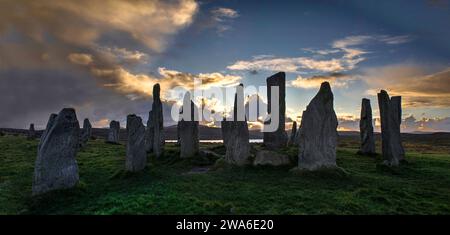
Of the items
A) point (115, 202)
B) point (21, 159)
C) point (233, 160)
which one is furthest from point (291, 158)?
point (21, 159)

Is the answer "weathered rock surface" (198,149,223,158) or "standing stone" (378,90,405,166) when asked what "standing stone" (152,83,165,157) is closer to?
"weathered rock surface" (198,149,223,158)

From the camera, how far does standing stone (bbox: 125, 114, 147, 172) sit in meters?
22.8

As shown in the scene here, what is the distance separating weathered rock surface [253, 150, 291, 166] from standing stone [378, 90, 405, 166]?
848 cm

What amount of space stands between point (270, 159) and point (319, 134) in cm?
434

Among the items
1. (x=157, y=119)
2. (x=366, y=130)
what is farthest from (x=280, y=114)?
(x=157, y=119)

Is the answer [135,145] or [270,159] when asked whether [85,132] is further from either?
[270,159]

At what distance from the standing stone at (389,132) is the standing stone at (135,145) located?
60.7 ft

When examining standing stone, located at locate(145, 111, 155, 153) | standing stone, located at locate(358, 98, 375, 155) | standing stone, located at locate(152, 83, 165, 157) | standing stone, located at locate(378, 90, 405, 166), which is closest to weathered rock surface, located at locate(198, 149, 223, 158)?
standing stone, located at locate(152, 83, 165, 157)

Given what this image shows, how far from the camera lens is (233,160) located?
25484mm

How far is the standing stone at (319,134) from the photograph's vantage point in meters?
21.9

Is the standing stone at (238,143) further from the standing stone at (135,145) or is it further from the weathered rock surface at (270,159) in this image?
the standing stone at (135,145)

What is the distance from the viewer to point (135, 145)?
75.8 feet

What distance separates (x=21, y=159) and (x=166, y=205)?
2490 centimetres
